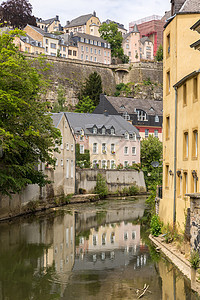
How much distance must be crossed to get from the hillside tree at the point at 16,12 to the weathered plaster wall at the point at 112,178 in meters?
59.6

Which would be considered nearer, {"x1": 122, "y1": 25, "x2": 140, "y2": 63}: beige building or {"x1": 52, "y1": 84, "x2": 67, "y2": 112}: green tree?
{"x1": 52, "y1": 84, "x2": 67, "y2": 112}: green tree

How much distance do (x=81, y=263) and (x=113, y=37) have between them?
113 m

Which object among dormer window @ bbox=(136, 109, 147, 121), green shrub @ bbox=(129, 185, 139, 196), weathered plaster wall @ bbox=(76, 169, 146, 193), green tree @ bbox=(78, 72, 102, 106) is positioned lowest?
green shrub @ bbox=(129, 185, 139, 196)

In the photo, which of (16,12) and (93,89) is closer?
(93,89)

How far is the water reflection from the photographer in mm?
19172

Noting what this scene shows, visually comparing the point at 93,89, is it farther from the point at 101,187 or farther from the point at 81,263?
the point at 81,263

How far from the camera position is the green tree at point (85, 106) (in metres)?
94.3

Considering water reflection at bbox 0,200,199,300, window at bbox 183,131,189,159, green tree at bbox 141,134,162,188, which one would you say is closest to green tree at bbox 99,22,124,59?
green tree at bbox 141,134,162,188

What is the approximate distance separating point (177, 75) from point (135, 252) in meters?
10.1

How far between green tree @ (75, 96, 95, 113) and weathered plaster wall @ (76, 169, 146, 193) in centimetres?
2827

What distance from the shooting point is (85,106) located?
95688 millimetres

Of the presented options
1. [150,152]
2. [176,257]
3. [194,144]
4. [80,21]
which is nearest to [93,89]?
[150,152]

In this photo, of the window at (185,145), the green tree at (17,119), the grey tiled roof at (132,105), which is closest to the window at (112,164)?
the grey tiled roof at (132,105)

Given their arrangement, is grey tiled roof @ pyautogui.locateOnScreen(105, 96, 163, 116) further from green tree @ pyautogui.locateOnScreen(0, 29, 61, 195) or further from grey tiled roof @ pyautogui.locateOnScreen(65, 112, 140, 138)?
green tree @ pyautogui.locateOnScreen(0, 29, 61, 195)
